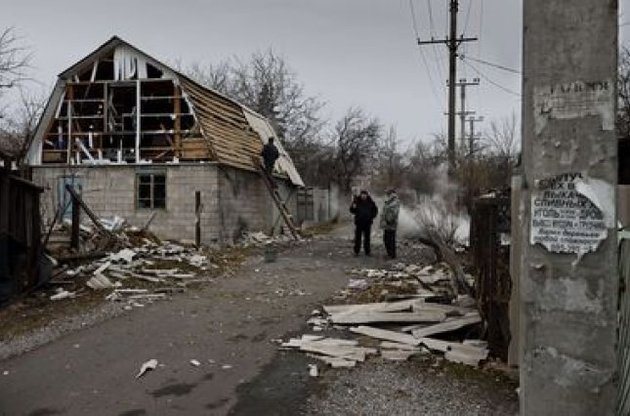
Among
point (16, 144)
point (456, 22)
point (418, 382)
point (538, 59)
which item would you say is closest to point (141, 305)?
point (418, 382)

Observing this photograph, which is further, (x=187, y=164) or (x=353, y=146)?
(x=353, y=146)

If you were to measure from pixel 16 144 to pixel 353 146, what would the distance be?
87.0 feet

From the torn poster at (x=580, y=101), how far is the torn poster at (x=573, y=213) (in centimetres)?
22

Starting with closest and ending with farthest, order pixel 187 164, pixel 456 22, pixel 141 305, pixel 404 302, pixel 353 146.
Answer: pixel 404 302
pixel 141 305
pixel 187 164
pixel 456 22
pixel 353 146

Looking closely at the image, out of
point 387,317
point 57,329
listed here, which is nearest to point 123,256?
point 57,329

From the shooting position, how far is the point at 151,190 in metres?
23.2

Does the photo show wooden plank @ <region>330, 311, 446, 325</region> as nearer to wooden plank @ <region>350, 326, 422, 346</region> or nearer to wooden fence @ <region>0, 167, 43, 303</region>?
wooden plank @ <region>350, 326, 422, 346</region>

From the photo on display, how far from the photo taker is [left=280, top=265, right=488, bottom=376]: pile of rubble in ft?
24.4

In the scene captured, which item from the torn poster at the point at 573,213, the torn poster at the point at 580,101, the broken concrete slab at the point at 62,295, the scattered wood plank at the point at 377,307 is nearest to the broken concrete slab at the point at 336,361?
the scattered wood plank at the point at 377,307

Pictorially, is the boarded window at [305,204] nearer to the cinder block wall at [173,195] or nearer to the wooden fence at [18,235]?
the cinder block wall at [173,195]

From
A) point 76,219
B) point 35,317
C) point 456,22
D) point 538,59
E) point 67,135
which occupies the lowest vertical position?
point 35,317

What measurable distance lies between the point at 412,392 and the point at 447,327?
6.48 ft

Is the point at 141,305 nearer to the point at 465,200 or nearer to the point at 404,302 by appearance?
the point at 404,302

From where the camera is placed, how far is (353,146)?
54312 millimetres
